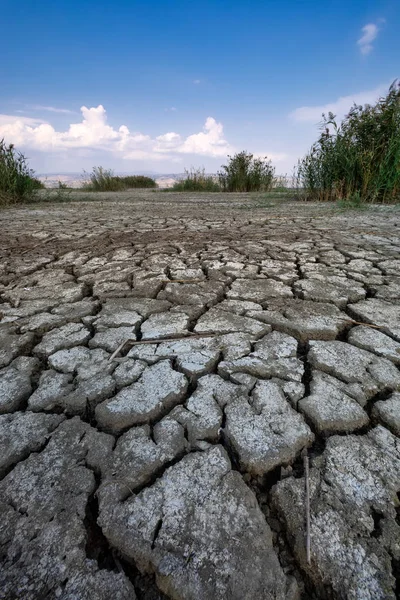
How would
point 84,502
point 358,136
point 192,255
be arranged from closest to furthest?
1. point 84,502
2. point 192,255
3. point 358,136

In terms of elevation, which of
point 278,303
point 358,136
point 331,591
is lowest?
point 331,591

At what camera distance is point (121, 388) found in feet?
3.54

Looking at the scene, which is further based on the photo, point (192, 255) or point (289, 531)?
point (192, 255)

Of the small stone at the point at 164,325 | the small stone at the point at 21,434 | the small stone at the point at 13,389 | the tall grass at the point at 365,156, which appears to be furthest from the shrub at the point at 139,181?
the small stone at the point at 21,434

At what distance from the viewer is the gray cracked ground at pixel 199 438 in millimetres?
617

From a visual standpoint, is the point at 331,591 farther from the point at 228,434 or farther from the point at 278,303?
the point at 278,303

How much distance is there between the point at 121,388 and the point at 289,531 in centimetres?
63

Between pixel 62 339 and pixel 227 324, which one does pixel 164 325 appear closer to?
pixel 227 324

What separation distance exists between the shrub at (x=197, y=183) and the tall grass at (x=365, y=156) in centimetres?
490

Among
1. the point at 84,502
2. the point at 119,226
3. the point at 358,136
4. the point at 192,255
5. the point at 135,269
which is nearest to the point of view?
the point at 84,502

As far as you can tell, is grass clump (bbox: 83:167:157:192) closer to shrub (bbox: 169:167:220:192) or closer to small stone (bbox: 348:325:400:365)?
shrub (bbox: 169:167:220:192)

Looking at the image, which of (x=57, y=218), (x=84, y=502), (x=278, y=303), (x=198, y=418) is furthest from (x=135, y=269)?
(x=57, y=218)

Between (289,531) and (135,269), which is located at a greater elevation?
(135,269)

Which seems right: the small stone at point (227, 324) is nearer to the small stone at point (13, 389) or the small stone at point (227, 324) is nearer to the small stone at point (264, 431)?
the small stone at point (264, 431)
